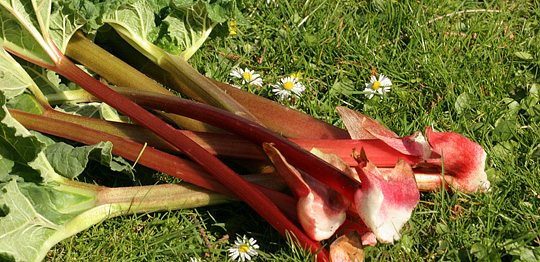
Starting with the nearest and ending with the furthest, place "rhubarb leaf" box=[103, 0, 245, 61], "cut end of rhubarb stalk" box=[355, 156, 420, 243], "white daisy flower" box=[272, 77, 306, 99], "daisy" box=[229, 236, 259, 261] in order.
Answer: "cut end of rhubarb stalk" box=[355, 156, 420, 243] < "daisy" box=[229, 236, 259, 261] < "rhubarb leaf" box=[103, 0, 245, 61] < "white daisy flower" box=[272, 77, 306, 99]

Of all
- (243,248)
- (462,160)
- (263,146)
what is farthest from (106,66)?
(462,160)

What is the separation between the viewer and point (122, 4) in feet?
8.45

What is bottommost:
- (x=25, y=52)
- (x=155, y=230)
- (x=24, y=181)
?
(x=155, y=230)

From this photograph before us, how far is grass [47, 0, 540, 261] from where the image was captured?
83.4 inches

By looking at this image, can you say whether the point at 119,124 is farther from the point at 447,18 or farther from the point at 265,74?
the point at 447,18

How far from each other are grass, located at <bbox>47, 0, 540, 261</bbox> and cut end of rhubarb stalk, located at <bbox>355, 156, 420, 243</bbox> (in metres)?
0.18

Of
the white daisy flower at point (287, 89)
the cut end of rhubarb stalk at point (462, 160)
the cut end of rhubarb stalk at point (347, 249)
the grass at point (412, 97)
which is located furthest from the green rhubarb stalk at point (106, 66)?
the cut end of rhubarb stalk at point (462, 160)

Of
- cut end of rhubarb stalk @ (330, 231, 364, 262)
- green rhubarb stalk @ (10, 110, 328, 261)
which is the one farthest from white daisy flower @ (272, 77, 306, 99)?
cut end of rhubarb stalk @ (330, 231, 364, 262)

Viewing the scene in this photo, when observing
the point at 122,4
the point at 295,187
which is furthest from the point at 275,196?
the point at 122,4

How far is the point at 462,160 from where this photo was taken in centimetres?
221

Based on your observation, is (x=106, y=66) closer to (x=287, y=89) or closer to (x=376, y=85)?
(x=287, y=89)

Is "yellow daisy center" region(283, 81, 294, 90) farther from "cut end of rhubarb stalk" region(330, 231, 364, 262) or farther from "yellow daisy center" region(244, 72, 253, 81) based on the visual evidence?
"cut end of rhubarb stalk" region(330, 231, 364, 262)

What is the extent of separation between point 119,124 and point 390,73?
144 cm

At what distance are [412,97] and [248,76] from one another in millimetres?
852
